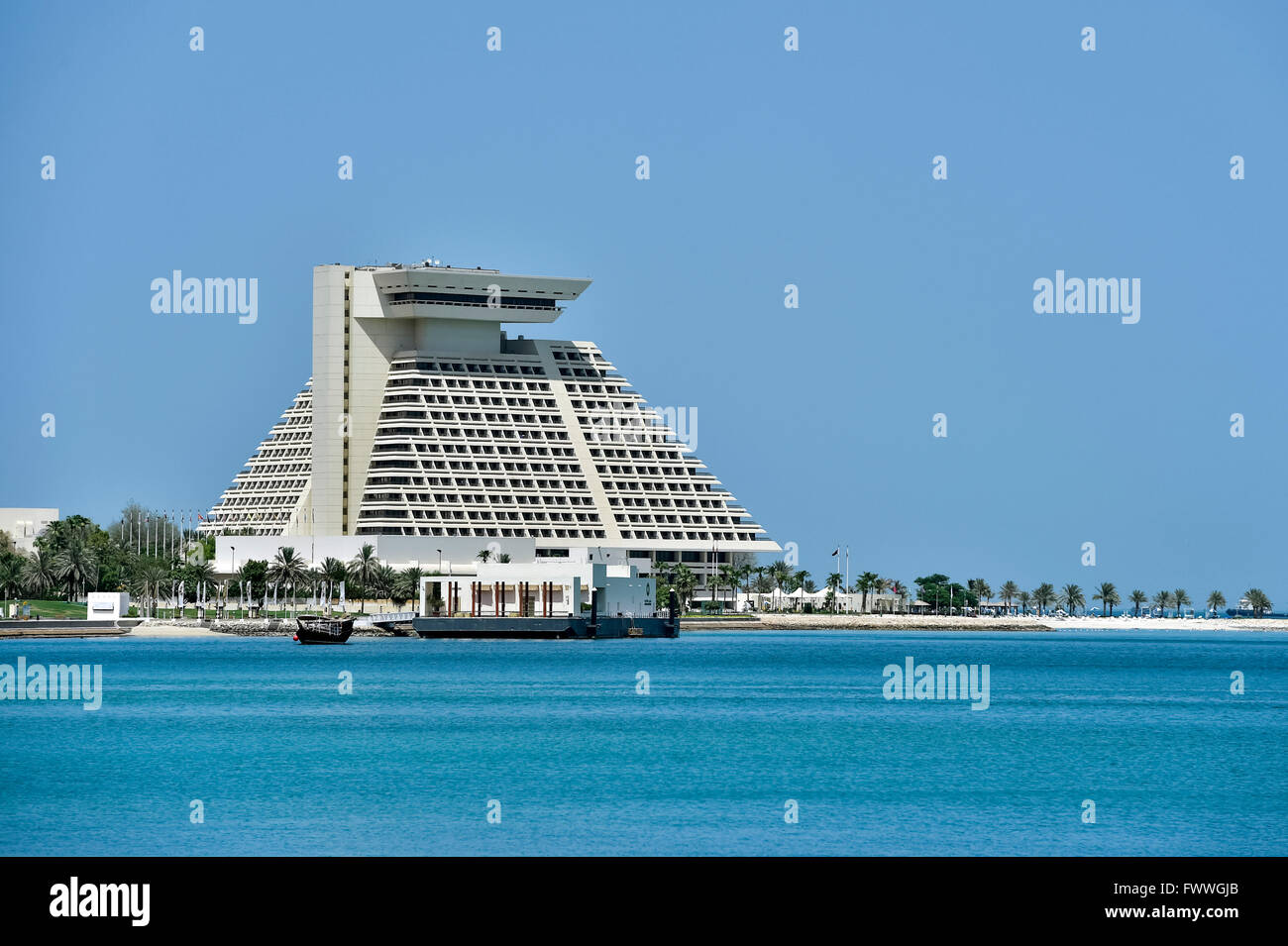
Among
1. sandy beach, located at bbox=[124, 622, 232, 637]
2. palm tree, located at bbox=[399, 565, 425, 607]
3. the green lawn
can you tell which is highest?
palm tree, located at bbox=[399, 565, 425, 607]

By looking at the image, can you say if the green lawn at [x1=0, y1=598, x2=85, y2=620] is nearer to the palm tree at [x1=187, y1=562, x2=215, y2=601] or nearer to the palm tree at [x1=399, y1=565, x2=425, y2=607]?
the palm tree at [x1=187, y1=562, x2=215, y2=601]

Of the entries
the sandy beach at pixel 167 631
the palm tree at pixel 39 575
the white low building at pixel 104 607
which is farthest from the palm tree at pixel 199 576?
the white low building at pixel 104 607

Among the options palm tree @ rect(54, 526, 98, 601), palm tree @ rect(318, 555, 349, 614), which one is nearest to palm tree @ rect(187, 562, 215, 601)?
palm tree @ rect(54, 526, 98, 601)

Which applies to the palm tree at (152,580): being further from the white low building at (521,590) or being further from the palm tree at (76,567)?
the white low building at (521,590)

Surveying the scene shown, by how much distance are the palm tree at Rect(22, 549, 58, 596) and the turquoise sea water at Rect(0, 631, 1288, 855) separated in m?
69.6

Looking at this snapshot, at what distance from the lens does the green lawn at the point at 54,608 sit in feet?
517

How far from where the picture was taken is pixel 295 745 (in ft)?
198

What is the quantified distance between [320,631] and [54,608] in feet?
116

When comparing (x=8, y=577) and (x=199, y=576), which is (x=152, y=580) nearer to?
(x=199, y=576)

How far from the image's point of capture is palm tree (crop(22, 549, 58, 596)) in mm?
172500

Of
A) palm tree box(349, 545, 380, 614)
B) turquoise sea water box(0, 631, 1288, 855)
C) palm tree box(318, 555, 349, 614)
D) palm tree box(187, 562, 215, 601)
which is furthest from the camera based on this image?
palm tree box(349, 545, 380, 614)
